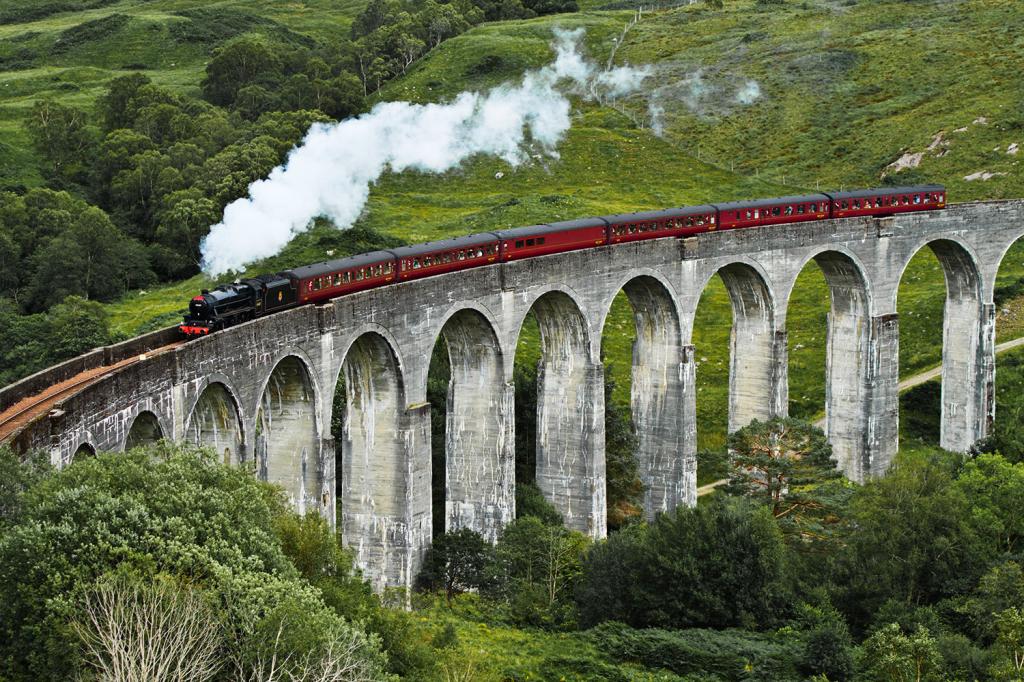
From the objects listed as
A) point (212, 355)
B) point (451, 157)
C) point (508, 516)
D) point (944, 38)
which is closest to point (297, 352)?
point (212, 355)

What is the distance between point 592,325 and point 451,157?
51.3 meters

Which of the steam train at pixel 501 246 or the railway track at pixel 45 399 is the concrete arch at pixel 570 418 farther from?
the railway track at pixel 45 399

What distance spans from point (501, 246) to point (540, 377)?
281 inches

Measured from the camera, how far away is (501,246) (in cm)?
5959

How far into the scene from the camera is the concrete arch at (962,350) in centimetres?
7600

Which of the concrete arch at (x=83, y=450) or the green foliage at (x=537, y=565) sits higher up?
the concrete arch at (x=83, y=450)

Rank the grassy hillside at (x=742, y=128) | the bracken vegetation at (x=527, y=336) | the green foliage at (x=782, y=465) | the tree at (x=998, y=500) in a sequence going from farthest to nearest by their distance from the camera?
the grassy hillside at (x=742, y=128), the green foliage at (x=782, y=465), the tree at (x=998, y=500), the bracken vegetation at (x=527, y=336)

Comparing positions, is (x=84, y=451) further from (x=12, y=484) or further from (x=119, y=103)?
(x=119, y=103)

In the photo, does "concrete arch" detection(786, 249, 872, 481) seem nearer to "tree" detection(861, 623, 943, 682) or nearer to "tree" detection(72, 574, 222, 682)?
"tree" detection(861, 623, 943, 682)

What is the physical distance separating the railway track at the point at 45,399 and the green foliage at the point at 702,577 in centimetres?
1768

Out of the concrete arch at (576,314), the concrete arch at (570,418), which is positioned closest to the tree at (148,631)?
the concrete arch at (576,314)

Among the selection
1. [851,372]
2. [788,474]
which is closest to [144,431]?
[788,474]

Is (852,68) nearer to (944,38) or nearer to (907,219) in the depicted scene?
(944,38)

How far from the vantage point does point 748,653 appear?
43906 mm
